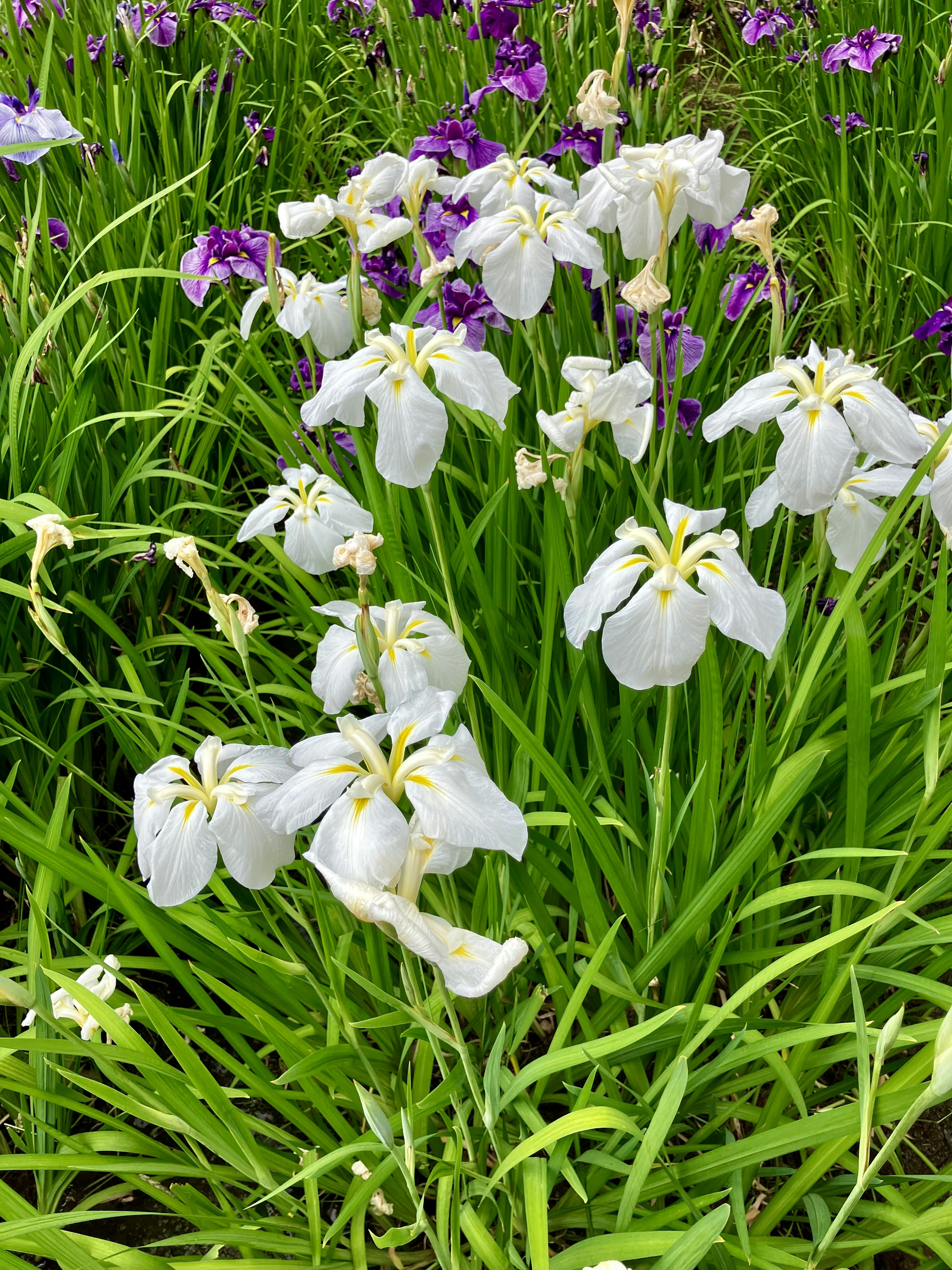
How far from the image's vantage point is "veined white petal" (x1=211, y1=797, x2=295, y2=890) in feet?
3.95

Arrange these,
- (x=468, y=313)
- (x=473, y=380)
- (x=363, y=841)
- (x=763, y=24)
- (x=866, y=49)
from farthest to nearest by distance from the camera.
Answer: (x=763, y=24)
(x=866, y=49)
(x=468, y=313)
(x=473, y=380)
(x=363, y=841)

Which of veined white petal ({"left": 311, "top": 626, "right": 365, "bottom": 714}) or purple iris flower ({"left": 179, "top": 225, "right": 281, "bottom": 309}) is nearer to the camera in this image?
veined white petal ({"left": 311, "top": 626, "right": 365, "bottom": 714})

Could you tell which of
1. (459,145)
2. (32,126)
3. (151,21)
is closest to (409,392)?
(459,145)

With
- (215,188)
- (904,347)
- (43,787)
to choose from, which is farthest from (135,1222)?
(215,188)

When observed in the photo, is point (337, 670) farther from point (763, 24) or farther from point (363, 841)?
point (763, 24)

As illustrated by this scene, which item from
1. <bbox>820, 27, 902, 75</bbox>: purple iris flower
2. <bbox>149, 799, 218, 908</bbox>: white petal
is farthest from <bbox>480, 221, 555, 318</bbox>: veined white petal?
<bbox>820, 27, 902, 75</bbox>: purple iris flower

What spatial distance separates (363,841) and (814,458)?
34.7 inches

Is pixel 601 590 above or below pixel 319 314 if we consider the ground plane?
below

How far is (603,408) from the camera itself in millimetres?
1620

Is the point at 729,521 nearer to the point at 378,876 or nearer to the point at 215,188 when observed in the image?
the point at 378,876

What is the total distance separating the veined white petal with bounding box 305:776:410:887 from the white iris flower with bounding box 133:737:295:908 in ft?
0.59

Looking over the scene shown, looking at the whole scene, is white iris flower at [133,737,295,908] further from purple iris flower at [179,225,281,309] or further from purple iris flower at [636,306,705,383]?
purple iris flower at [179,225,281,309]

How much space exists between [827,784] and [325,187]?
360 centimetres

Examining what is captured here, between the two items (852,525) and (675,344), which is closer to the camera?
(852,525)
